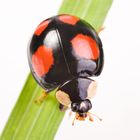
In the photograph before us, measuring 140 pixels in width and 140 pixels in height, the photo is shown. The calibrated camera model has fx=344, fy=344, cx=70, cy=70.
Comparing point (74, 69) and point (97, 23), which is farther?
point (74, 69)

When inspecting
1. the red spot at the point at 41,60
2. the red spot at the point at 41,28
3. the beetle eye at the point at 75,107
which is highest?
the red spot at the point at 41,28

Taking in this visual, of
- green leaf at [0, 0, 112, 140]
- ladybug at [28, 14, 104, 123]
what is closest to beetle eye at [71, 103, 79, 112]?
ladybug at [28, 14, 104, 123]

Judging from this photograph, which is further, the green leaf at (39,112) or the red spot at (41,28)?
the red spot at (41,28)

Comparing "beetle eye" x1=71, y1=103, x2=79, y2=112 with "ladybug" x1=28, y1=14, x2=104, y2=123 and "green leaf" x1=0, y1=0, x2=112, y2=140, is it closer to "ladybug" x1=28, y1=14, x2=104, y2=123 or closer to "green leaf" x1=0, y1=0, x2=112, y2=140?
"ladybug" x1=28, y1=14, x2=104, y2=123

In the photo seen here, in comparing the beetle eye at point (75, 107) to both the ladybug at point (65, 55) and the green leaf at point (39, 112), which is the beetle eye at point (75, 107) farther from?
the green leaf at point (39, 112)

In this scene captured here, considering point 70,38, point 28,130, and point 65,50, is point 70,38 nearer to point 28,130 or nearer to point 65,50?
point 65,50

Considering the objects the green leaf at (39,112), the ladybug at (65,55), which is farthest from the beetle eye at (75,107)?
the green leaf at (39,112)

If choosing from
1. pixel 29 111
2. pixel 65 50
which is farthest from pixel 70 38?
pixel 29 111
